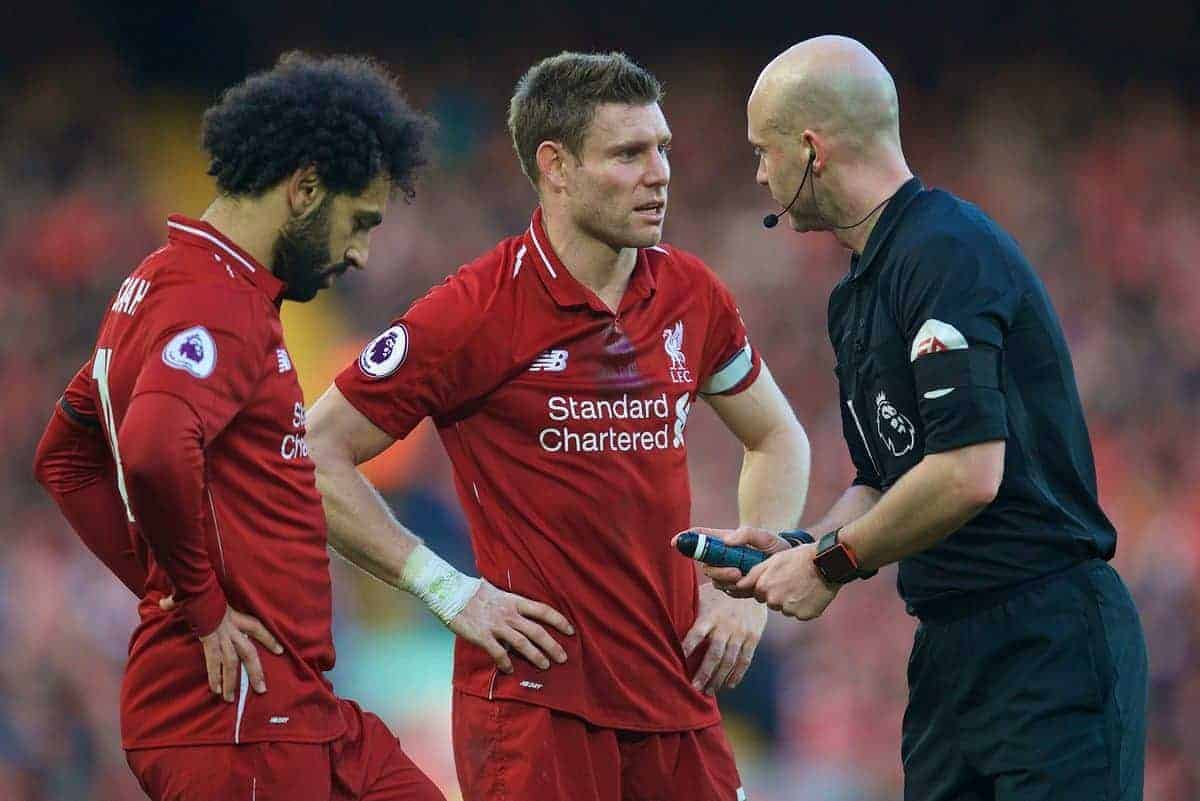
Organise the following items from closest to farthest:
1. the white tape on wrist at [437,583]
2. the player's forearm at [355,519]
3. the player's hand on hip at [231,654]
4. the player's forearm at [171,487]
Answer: the player's forearm at [171,487], the player's hand on hip at [231,654], the white tape on wrist at [437,583], the player's forearm at [355,519]

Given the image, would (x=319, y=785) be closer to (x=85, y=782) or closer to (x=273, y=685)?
(x=273, y=685)

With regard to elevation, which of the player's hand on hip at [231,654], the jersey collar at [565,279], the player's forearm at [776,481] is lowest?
the player's hand on hip at [231,654]

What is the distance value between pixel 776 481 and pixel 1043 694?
46.8 inches

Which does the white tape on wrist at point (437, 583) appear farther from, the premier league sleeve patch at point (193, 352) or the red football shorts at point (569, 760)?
the premier league sleeve patch at point (193, 352)

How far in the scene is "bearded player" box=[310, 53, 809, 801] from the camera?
3.86 m

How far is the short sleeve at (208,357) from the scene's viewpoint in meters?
3.18

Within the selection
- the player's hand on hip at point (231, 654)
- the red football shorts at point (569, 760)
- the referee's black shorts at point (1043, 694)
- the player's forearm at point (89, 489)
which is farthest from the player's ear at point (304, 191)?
the referee's black shorts at point (1043, 694)

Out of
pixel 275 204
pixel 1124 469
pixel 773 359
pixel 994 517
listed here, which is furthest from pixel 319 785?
pixel 1124 469

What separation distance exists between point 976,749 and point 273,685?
1.47 m

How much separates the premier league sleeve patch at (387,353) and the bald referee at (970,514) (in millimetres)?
938

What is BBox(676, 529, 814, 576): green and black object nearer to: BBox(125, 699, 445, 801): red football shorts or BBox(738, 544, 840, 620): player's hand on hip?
BBox(738, 544, 840, 620): player's hand on hip

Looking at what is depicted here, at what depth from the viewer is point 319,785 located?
136 inches

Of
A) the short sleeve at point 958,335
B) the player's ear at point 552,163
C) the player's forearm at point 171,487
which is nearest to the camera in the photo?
the player's forearm at point 171,487

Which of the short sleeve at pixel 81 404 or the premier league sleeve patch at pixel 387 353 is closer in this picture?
the short sleeve at pixel 81 404
